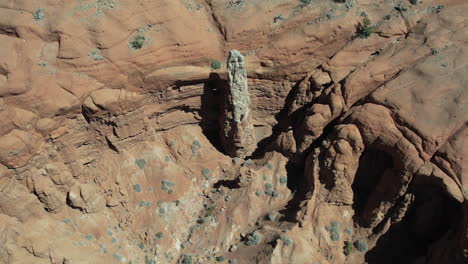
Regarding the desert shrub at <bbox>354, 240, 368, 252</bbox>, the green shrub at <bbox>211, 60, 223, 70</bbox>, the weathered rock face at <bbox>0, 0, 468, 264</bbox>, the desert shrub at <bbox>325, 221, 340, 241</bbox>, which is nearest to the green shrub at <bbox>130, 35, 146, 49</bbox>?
the weathered rock face at <bbox>0, 0, 468, 264</bbox>

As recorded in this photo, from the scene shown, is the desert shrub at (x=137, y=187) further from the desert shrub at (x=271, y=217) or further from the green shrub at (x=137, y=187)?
the desert shrub at (x=271, y=217)

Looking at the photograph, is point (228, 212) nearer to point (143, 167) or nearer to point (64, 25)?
point (143, 167)

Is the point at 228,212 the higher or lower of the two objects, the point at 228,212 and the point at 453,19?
the lower

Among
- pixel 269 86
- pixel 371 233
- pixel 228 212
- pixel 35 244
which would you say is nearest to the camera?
pixel 35 244

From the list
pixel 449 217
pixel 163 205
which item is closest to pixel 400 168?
pixel 449 217

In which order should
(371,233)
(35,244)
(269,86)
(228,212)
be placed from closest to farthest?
(35,244) → (371,233) → (228,212) → (269,86)

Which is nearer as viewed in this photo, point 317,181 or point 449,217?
point 449,217
